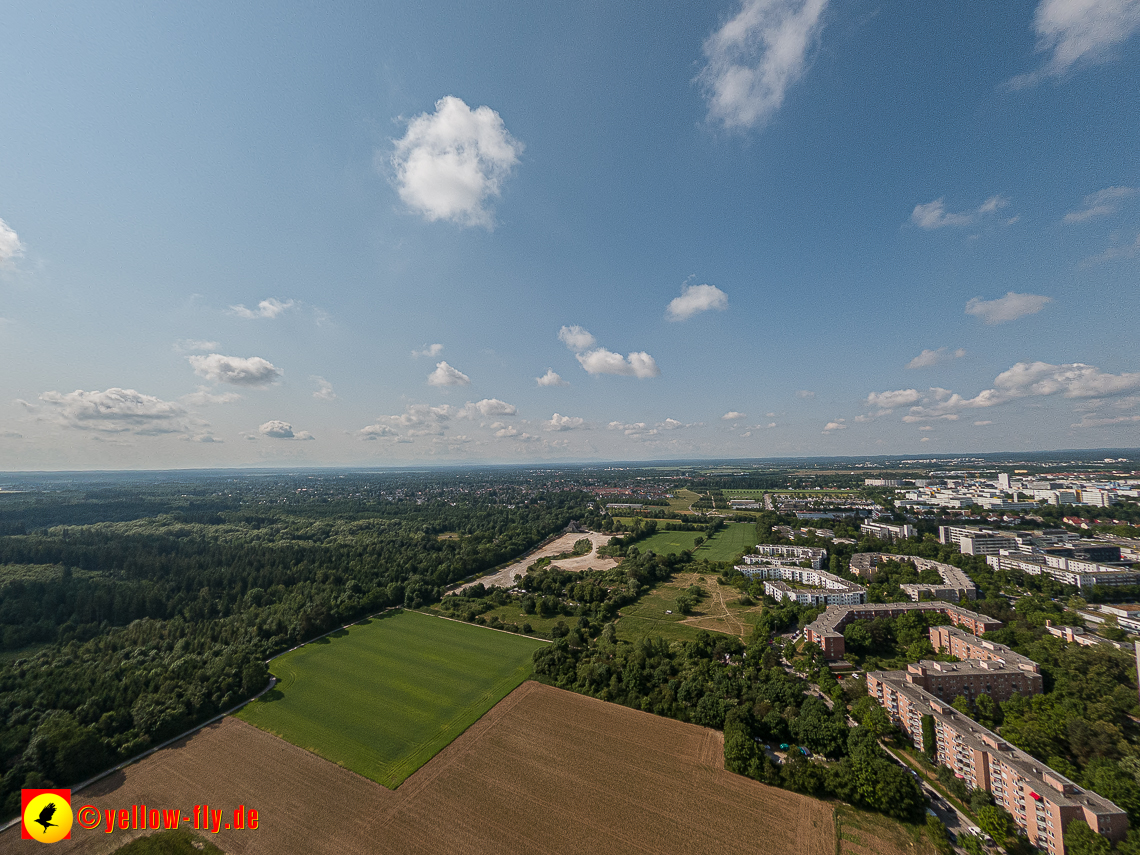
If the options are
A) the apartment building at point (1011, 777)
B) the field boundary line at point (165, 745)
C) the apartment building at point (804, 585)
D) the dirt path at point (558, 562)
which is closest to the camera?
the apartment building at point (1011, 777)

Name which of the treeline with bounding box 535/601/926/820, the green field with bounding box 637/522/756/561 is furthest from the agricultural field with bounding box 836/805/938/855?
the green field with bounding box 637/522/756/561

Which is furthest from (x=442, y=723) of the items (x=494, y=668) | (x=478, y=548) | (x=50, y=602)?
(x=50, y=602)

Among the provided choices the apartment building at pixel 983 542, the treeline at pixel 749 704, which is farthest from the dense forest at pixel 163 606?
the apartment building at pixel 983 542

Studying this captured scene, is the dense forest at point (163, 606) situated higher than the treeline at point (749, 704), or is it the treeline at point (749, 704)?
the dense forest at point (163, 606)

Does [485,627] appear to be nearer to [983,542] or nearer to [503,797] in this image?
[503,797]

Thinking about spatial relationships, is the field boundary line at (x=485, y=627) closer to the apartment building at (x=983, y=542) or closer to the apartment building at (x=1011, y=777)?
the apartment building at (x=1011, y=777)
